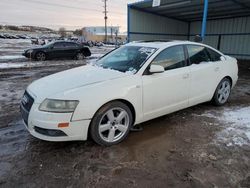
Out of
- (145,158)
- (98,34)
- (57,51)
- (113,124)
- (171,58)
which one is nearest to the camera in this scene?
(145,158)

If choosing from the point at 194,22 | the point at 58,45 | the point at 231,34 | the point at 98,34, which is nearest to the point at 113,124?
→ the point at 58,45

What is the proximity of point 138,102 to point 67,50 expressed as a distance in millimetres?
13711

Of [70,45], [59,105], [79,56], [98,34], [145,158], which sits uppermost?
[98,34]

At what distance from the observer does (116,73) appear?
11.4 feet

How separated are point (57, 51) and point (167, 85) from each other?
13.4 m

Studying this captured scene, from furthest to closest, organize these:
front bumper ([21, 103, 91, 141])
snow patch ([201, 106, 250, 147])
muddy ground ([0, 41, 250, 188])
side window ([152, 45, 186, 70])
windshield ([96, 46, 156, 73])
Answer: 1. side window ([152, 45, 186, 70])
2. windshield ([96, 46, 156, 73])
3. snow patch ([201, 106, 250, 147])
4. front bumper ([21, 103, 91, 141])
5. muddy ground ([0, 41, 250, 188])

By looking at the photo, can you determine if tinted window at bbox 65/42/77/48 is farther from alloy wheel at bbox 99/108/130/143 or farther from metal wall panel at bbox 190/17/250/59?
alloy wheel at bbox 99/108/130/143

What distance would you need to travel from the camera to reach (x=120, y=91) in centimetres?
317

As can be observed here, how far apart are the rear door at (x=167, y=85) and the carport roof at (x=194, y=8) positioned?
9.56 meters

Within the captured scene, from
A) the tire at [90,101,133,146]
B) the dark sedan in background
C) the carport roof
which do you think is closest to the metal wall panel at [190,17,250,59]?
the carport roof

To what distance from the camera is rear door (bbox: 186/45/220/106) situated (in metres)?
4.24

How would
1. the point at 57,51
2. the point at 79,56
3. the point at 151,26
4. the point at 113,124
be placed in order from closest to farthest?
the point at 113,124 → the point at 151,26 → the point at 57,51 → the point at 79,56

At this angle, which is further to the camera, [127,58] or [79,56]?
[79,56]

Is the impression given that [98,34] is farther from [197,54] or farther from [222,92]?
[197,54]
